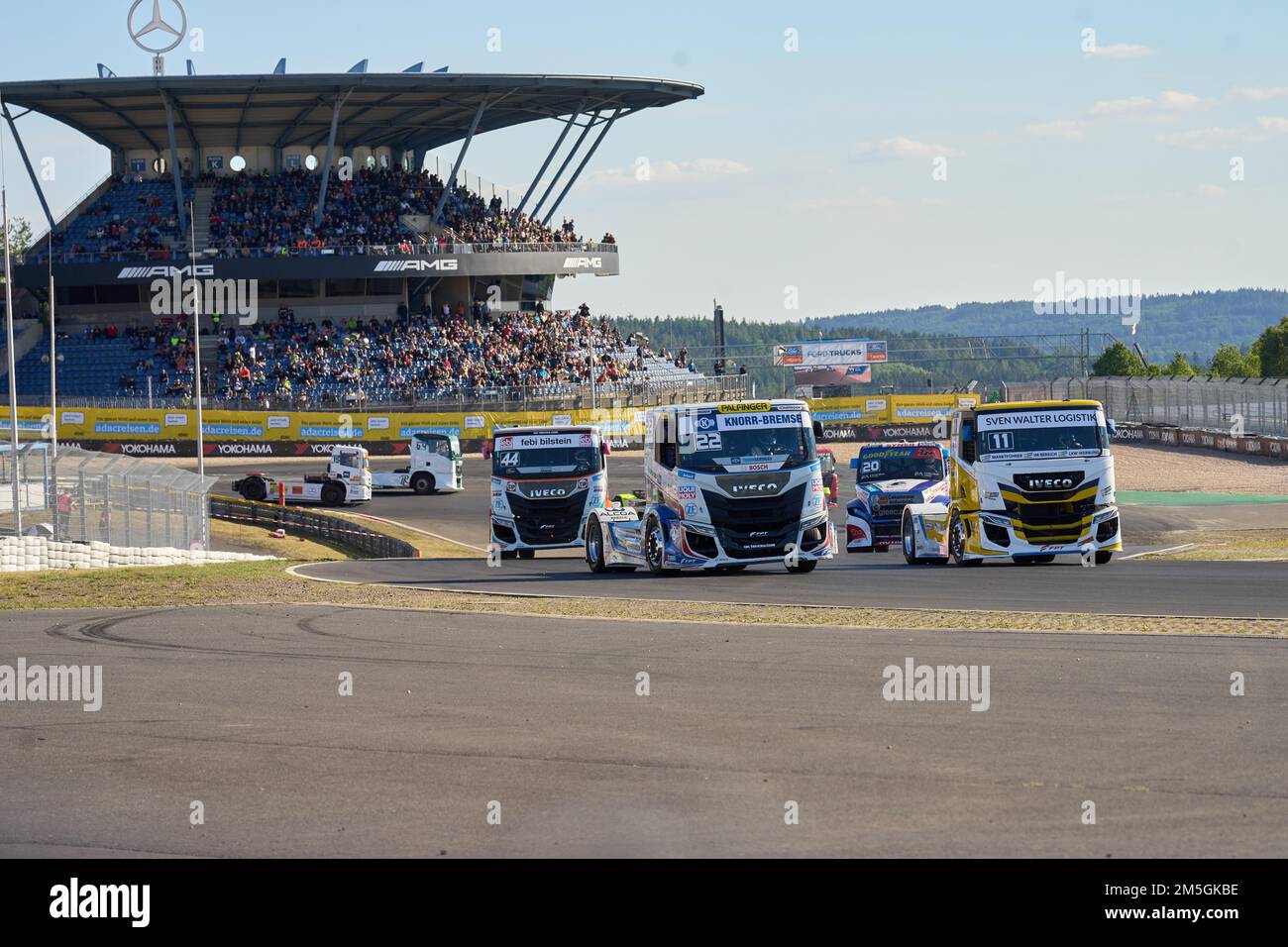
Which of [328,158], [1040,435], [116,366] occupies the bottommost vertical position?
[1040,435]

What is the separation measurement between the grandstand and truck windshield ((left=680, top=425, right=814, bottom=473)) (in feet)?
153

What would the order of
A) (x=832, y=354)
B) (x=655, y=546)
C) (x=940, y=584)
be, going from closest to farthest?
(x=940, y=584) → (x=655, y=546) → (x=832, y=354)

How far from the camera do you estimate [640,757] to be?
1015cm

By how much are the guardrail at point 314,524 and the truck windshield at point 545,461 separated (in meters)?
8.41

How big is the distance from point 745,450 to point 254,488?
1121 inches

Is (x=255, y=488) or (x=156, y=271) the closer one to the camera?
(x=255, y=488)

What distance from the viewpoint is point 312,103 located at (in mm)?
81438

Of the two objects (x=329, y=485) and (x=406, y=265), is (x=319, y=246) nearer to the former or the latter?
(x=406, y=265)

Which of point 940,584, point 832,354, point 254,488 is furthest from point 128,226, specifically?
point 940,584

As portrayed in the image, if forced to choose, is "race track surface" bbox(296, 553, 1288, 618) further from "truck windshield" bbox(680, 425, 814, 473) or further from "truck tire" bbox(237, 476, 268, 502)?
"truck tire" bbox(237, 476, 268, 502)

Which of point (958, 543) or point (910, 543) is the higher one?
point (958, 543)

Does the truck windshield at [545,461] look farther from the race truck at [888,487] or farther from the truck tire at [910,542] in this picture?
the truck tire at [910,542]
